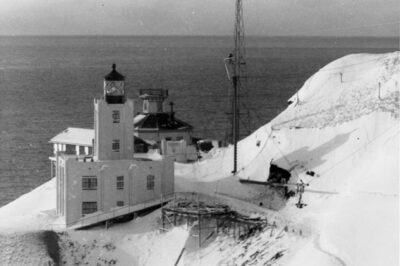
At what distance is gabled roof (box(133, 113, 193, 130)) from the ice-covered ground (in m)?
15.0

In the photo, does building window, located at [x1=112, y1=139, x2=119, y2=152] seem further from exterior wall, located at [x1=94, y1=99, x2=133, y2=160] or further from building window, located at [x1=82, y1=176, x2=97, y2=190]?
building window, located at [x1=82, y1=176, x2=97, y2=190]

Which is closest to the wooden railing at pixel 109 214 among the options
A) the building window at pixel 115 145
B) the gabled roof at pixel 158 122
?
the building window at pixel 115 145

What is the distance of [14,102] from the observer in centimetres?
15938

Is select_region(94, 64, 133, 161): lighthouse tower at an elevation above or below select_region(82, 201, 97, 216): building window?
above

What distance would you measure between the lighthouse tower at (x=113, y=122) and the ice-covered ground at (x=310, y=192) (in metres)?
5.16

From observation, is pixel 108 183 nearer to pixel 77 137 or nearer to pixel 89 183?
pixel 89 183

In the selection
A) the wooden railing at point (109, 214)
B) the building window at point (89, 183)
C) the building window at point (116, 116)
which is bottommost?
the wooden railing at point (109, 214)

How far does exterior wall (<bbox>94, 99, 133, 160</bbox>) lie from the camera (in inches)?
2302

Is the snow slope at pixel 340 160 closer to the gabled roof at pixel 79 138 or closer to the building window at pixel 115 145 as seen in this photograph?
the building window at pixel 115 145

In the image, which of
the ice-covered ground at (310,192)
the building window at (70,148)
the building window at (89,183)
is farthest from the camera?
the building window at (70,148)

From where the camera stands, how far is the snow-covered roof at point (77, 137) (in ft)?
258

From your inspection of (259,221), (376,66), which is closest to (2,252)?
(259,221)

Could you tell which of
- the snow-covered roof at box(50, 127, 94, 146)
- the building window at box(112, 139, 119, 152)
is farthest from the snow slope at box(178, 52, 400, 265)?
the snow-covered roof at box(50, 127, 94, 146)

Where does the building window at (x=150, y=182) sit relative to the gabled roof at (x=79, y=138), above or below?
below
